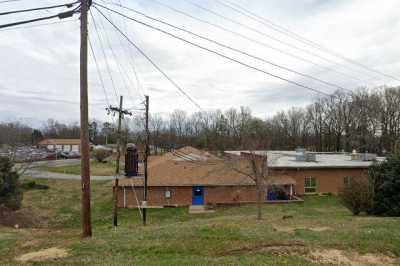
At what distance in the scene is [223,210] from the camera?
2833 centimetres

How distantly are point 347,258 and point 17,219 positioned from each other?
2263 cm

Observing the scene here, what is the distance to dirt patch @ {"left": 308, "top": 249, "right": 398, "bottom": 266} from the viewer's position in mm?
8156

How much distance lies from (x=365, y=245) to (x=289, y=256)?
8.45 ft

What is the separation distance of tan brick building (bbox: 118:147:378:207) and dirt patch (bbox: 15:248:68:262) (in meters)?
19.8

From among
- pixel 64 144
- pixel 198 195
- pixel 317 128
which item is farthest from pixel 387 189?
pixel 64 144

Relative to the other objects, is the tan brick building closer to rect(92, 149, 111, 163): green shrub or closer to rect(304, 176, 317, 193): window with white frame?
rect(304, 176, 317, 193): window with white frame

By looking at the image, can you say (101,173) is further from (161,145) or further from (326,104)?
(326,104)

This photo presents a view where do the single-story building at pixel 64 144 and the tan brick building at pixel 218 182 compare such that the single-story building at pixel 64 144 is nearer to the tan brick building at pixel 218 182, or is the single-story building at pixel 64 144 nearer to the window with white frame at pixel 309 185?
the tan brick building at pixel 218 182

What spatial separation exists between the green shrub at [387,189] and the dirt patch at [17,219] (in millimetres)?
22305

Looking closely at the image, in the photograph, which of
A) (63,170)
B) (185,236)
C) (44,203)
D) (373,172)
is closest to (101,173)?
(63,170)

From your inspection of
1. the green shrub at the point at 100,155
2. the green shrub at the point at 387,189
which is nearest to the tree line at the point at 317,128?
the green shrub at the point at 100,155

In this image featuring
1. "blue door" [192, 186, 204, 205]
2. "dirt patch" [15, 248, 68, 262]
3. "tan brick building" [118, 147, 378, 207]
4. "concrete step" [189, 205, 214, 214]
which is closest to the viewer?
"dirt patch" [15, 248, 68, 262]

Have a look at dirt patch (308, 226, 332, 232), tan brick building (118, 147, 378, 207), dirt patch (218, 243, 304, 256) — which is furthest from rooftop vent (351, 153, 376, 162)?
dirt patch (218, 243, 304, 256)

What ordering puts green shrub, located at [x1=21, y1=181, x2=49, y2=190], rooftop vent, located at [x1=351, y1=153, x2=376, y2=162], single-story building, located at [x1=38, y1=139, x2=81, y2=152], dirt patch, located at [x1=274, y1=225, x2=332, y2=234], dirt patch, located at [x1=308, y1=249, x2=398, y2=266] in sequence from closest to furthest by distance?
1. dirt patch, located at [x1=308, y1=249, x2=398, y2=266]
2. dirt patch, located at [x1=274, y1=225, x2=332, y2=234]
3. rooftop vent, located at [x1=351, y1=153, x2=376, y2=162]
4. green shrub, located at [x1=21, y1=181, x2=49, y2=190]
5. single-story building, located at [x1=38, y1=139, x2=81, y2=152]
